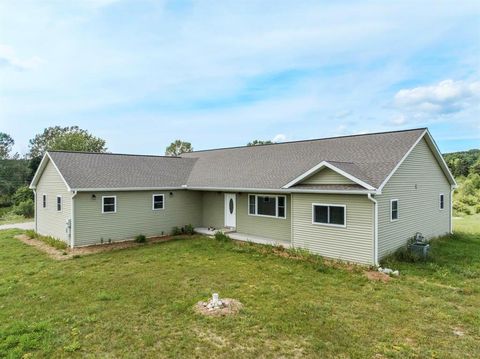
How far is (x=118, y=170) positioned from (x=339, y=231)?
10.8 m

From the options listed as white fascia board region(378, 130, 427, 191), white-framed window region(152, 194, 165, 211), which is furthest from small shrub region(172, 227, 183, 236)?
white fascia board region(378, 130, 427, 191)

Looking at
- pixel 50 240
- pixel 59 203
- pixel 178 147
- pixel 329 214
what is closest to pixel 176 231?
pixel 59 203

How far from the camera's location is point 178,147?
52188 mm

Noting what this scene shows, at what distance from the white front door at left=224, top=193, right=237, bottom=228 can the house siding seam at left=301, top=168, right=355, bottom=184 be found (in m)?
4.81

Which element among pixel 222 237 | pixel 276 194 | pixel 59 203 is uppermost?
pixel 276 194

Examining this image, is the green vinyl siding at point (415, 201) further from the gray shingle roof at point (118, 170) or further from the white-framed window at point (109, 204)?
the white-framed window at point (109, 204)

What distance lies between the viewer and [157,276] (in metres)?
8.93

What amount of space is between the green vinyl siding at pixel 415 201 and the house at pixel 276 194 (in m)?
0.04

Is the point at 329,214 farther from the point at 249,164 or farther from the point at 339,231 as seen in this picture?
the point at 249,164

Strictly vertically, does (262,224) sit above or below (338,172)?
below

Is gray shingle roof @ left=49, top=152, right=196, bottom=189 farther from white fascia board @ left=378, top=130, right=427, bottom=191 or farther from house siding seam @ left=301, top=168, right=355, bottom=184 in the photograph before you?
white fascia board @ left=378, top=130, right=427, bottom=191

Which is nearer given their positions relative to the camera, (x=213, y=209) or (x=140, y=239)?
(x=140, y=239)

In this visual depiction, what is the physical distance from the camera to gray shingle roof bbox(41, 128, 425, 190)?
11453mm

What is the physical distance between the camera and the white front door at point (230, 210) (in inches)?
603
